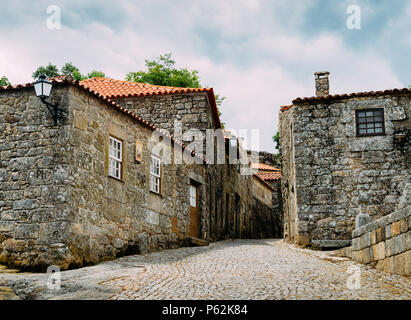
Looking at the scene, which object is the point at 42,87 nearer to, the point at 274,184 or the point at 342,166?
the point at 342,166

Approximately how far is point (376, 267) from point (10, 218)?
22.3 ft

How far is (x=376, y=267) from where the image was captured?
29.7 feet

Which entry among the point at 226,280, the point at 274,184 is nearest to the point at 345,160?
the point at 226,280

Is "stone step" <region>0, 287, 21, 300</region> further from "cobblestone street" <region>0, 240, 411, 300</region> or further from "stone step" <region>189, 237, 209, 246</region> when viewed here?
"stone step" <region>189, 237, 209, 246</region>

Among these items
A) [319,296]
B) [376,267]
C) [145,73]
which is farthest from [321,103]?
[145,73]

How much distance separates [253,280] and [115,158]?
4731 millimetres

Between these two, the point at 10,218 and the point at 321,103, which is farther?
the point at 321,103

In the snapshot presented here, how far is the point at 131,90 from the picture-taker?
1850 cm

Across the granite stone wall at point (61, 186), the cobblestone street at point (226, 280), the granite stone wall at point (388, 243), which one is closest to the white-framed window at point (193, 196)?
the granite stone wall at point (61, 186)

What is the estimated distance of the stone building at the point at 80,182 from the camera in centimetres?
932

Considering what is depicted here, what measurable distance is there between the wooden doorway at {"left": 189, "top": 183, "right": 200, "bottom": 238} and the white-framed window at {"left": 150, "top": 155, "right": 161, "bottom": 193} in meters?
2.76

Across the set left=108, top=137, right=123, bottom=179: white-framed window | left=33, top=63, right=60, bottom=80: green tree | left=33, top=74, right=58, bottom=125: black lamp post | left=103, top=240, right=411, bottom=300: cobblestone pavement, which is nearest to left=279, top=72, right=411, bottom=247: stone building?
left=103, top=240, right=411, bottom=300: cobblestone pavement

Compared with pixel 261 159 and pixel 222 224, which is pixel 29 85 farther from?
pixel 261 159
